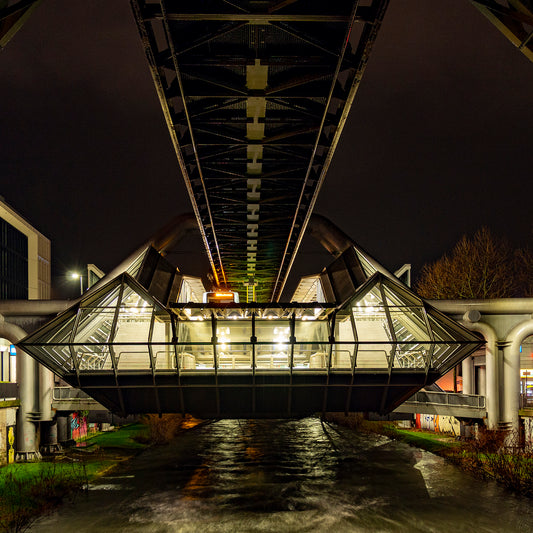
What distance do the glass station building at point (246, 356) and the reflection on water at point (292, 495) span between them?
4.79 metres

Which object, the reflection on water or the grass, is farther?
the grass

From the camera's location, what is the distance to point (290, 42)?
16078mm

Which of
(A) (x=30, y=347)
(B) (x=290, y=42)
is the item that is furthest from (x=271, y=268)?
(B) (x=290, y=42)

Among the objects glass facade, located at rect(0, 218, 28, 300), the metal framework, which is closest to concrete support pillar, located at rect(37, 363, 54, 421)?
the metal framework

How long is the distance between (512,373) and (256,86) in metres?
25.9

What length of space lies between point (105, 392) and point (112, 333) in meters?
3.67

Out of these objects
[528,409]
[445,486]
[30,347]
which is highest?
[30,347]

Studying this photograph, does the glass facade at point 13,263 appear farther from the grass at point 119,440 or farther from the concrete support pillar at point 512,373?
the concrete support pillar at point 512,373

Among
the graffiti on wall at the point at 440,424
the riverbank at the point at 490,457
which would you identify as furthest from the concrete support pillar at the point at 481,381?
the riverbank at the point at 490,457

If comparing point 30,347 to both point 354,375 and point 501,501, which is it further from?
point 501,501

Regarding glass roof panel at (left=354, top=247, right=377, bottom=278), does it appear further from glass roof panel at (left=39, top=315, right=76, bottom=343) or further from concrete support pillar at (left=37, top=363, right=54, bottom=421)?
concrete support pillar at (left=37, top=363, right=54, bottom=421)

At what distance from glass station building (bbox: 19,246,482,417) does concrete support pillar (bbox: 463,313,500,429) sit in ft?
21.2

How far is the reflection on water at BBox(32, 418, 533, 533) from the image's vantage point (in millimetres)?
25281

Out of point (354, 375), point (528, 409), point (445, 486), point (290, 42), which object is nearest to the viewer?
point (290, 42)
